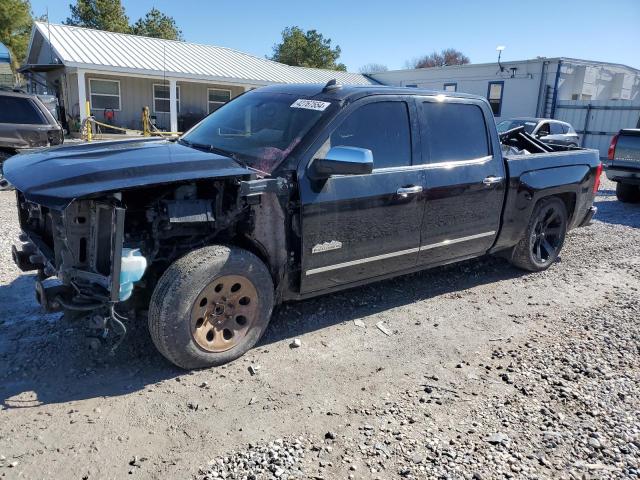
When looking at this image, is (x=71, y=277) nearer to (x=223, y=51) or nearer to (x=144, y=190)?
(x=144, y=190)

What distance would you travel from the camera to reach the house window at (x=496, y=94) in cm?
2525

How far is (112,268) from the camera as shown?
2936 mm

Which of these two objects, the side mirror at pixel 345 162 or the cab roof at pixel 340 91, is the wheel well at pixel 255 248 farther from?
the cab roof at pixel 340 91

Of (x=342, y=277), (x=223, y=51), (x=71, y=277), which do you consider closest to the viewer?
(x=71, y=277)

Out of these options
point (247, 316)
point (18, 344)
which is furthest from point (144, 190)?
point (18, 344)

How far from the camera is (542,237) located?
5.86m

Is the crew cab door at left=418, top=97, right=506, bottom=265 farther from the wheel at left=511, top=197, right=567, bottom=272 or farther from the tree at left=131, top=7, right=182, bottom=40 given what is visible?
the tree at left=131, top=7, right=182, bottom=40

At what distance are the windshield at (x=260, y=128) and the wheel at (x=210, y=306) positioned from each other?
2.42ft

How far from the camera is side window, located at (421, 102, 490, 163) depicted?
4449 mm

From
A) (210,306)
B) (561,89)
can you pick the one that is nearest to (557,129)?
(561,89)

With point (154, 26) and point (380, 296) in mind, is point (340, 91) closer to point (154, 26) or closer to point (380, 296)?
point (380, 296)

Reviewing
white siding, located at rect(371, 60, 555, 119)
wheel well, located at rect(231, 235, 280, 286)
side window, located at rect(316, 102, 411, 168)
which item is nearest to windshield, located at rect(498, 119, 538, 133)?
white siding, located at rect(371, 60, 555, 119)

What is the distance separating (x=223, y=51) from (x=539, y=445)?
2724 cm

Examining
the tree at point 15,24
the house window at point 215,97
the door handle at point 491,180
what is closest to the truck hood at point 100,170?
the door handle at point 491,180
